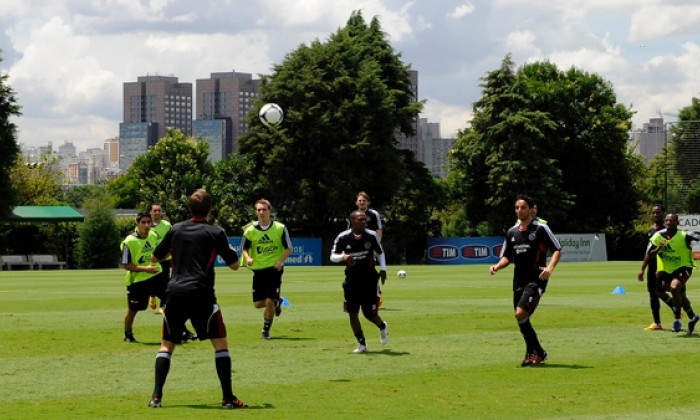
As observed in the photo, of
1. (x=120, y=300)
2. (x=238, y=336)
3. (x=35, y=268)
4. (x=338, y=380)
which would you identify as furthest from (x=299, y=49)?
(x=338, y=380)

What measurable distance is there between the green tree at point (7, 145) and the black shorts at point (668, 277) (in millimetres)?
59449

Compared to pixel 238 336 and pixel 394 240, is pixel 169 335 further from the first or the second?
pixel 394 240

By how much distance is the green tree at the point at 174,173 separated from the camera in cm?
9688

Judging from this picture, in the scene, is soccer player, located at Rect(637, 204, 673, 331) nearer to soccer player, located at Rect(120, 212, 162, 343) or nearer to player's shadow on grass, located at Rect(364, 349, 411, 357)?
player's shadow on grass, located at Rect(364, 349, 411, 357)

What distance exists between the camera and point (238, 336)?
19156 millimetres

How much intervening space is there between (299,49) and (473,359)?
64291mm

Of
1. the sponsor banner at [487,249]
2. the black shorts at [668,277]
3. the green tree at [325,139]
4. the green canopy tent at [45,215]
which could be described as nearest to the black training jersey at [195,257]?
the black shorts at [668,277]

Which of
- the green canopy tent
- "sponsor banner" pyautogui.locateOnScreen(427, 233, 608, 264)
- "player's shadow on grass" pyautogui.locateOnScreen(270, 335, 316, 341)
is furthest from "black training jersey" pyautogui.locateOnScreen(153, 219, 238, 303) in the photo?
the green canopy tent

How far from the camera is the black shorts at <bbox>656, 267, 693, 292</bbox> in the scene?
1956 cm

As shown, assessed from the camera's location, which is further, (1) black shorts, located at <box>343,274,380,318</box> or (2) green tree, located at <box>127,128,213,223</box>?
(2) green tree, located at <box>127,128,213,223</box>

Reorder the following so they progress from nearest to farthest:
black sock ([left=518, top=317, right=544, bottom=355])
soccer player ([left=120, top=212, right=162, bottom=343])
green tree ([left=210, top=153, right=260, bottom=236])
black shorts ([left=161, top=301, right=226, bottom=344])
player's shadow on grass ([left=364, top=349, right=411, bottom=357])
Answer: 1. black shorts ([left=161, top=301, right=226, bottom=344])
2. black sock ([left=518, top=317, right=544, bottom=355])
3. player's shadow on grass ([left=364, top=349, right=411, bottom=357])
4. soccer player ([left=120, top=212, right=162, bottom=343])
5. green tree ([left=210, top=153, right=260, bottom=236])

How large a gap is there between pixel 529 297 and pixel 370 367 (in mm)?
2180

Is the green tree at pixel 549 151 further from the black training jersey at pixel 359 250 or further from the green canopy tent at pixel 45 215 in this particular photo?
the black training jersey at pixel 359 250

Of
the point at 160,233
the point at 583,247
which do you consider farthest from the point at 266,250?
the point at 583,247
